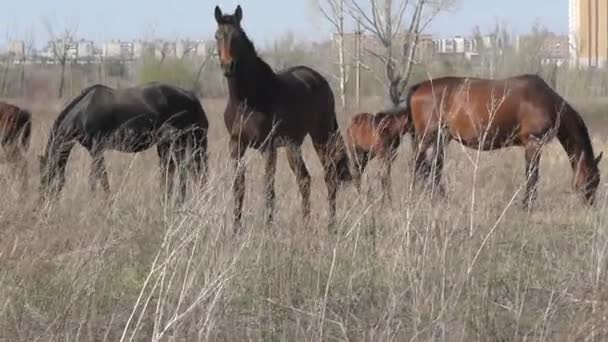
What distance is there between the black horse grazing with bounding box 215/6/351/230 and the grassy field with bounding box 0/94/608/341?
5.90 ft

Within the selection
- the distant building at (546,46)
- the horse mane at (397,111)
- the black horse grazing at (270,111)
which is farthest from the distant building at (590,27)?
the black horse grazing at (270,111)

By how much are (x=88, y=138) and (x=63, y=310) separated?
5237mm

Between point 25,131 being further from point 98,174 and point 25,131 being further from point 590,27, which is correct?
point 590,27

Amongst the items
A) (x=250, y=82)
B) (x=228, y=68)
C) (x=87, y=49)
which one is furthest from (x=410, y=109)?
(x=87, y=49)

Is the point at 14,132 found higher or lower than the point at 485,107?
lower

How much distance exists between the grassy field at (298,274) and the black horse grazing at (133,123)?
275 centimetres

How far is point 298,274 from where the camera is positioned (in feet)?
18.0

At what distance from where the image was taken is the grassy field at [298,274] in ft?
15.1

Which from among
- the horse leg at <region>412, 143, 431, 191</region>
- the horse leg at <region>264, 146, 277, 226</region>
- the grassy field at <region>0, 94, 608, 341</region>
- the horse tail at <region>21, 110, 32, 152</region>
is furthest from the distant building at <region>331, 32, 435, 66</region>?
the grassy field at <region>0, 94, 608, 341</region>

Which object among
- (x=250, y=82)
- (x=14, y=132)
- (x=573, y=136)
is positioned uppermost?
(x=250, y=82)

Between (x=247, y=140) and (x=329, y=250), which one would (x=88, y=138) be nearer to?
(x=247, y=140)

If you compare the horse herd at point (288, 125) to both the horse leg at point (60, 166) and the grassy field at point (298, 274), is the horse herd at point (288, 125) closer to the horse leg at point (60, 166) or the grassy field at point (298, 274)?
the horse leg at point (60, 166)

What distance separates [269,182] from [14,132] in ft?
14.8

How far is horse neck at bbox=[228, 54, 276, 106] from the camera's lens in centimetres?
873
